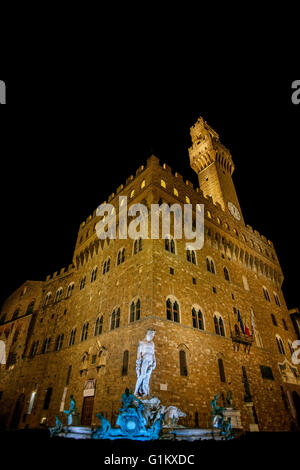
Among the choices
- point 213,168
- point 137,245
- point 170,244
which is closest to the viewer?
point 170,244

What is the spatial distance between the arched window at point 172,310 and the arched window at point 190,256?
12.7 feet

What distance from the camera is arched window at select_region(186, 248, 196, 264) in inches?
723

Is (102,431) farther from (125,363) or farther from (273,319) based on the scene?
(273,319)

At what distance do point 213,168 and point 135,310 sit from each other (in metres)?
20.4

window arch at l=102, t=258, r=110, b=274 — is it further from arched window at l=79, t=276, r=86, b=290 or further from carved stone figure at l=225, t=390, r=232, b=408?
carved stone figure at l=225, t=390, r=232, b=408

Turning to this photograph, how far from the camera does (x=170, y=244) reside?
17.4m

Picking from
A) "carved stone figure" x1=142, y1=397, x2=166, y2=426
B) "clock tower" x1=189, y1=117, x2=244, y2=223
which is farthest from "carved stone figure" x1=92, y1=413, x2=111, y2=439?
"clock tower" x1=189, y1=117, x2=244, y2=223

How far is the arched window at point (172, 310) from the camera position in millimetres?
14686

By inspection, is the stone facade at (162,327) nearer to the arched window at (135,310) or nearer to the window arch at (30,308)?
the arched window at (135,310)

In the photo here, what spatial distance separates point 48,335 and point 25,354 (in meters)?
3.15

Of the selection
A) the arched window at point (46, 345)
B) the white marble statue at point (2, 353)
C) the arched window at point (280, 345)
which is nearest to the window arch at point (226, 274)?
the arched window at point (280, 345)

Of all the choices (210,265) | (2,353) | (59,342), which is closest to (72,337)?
(59,342)

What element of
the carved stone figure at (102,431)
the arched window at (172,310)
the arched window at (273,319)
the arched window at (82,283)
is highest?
the arched window at (82,283)

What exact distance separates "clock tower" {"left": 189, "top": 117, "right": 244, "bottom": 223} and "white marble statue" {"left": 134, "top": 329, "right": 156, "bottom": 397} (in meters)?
17.5
